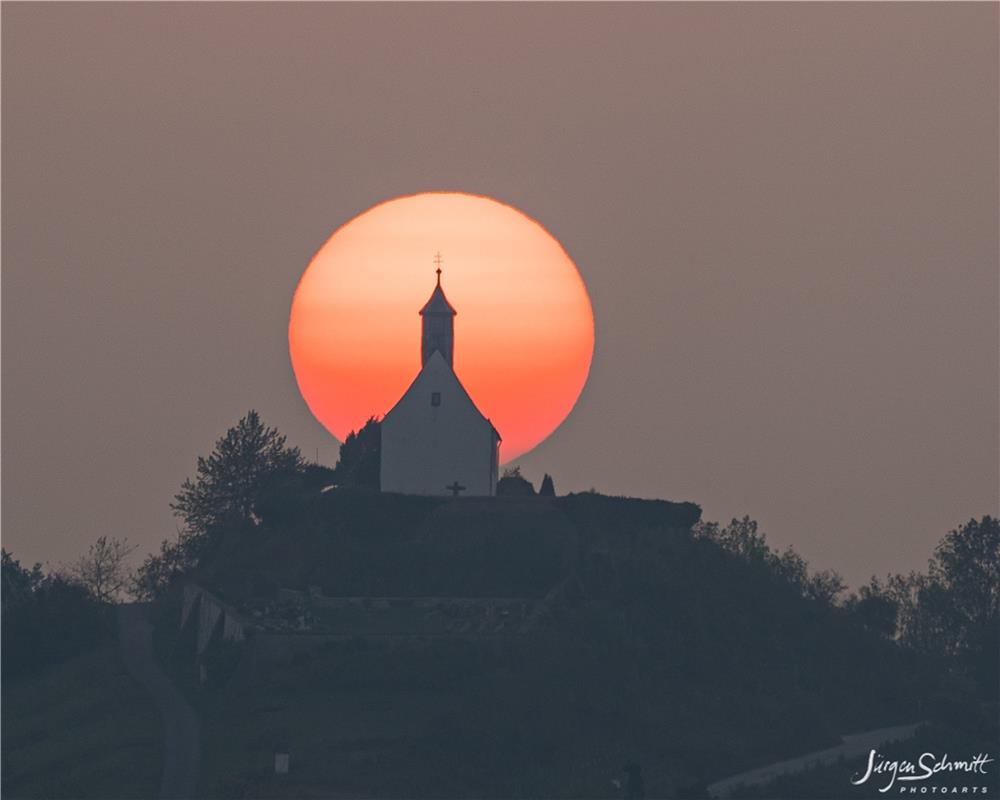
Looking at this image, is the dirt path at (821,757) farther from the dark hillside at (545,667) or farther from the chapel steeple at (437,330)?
the chapel steeple at (437,330)

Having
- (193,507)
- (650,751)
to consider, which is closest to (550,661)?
(650,751)

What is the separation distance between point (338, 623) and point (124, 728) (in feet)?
32.3

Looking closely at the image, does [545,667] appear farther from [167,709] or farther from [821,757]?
[167,709]

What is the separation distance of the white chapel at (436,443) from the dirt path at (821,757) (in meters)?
25.1

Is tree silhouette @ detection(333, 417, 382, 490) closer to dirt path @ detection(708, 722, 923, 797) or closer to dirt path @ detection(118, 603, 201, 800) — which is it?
dirt path @ detection(118, 603, 201, 800)

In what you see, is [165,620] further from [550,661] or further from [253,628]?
[550,661]

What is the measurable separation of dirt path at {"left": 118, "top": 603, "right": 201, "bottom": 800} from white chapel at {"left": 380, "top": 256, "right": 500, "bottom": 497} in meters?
12.7

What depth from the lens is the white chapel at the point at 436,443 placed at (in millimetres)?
106188

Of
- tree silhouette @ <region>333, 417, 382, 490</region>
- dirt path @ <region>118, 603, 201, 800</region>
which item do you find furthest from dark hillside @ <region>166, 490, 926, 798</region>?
tree silhouette @ <region>333, 417, 382, 490</region>

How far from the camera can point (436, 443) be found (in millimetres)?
106562

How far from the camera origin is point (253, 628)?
292 ft

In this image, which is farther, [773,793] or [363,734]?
[363,734]

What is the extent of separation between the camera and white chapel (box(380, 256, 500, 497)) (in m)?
106

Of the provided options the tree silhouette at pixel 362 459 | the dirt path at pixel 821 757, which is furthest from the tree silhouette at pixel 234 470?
the dirt path at pixel 821 757
